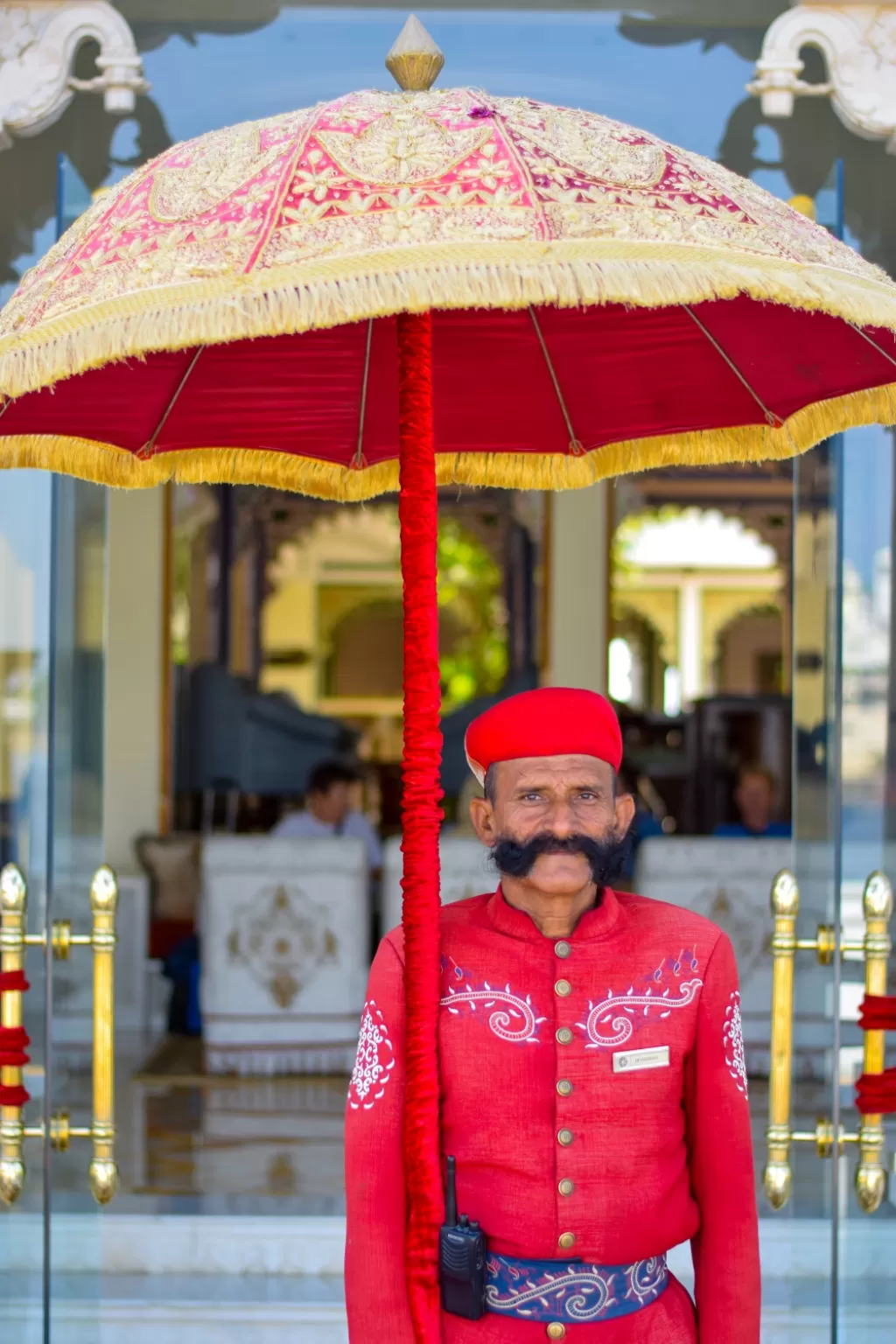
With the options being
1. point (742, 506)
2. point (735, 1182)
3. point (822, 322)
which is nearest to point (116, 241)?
point (822, 322)

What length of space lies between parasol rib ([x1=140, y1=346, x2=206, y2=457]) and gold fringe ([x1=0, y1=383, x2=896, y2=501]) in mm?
23

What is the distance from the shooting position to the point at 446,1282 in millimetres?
1725

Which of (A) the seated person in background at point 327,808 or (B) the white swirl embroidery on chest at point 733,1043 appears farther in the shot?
(A) the seated person in background at point 327,808

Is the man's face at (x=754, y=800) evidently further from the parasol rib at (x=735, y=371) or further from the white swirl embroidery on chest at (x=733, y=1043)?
the white swirl embroidery on chest at (x=733, y=1043)

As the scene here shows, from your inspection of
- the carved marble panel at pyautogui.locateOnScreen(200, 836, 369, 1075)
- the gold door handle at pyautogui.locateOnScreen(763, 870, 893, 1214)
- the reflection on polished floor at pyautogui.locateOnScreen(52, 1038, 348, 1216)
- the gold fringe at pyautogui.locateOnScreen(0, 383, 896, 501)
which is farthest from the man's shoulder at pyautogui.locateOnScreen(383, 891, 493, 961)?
the carved marble panel at pyautogui.locateOnScreen(200, 836, 369, 1075)

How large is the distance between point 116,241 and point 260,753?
735 cm

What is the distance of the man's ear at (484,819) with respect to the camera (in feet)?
6.07

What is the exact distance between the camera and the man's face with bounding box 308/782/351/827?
6234 millimetres

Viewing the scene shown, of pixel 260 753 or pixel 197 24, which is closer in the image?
pixel 197 24

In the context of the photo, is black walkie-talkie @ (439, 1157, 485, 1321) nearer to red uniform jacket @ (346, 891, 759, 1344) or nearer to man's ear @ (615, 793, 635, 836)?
red uniform jacket @ (346, 891, 759, 1344)

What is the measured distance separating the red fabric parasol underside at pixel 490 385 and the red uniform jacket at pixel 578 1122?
2.80ft

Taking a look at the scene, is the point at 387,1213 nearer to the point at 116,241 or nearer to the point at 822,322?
the point at 116,241

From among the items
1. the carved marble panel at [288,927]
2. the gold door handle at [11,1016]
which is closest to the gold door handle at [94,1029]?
the gold door handle at [11,1016]

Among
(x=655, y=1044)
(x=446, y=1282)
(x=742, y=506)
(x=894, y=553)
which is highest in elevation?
(x=742, y=506)
